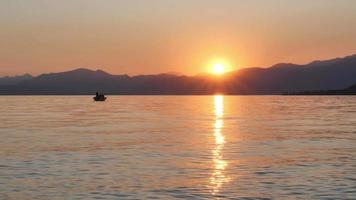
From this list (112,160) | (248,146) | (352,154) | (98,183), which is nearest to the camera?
(98,183)

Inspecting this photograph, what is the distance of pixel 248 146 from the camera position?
4059 centimetres

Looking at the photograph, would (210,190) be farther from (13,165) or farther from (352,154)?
(352,154)

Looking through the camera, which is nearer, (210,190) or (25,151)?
(210,190)

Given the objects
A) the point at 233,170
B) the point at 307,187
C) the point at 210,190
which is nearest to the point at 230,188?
the point at 210,190

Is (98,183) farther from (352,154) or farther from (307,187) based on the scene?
(352,154)

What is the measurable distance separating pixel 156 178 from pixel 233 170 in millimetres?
4776

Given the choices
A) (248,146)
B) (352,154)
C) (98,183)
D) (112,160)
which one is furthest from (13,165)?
(352,154)

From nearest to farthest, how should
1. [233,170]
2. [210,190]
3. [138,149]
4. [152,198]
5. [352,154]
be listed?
1. [152,198]
2. [210,190]
3. [233,170]
4. [352,154]
5. [138,149]

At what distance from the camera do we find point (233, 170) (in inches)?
1080

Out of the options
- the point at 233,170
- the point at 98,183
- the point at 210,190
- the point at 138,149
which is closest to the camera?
the point at 210,190

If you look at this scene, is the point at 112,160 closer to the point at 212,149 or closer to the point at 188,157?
the point at 188,157

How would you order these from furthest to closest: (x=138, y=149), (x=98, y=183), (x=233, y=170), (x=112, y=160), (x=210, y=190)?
(x=138, y=149) < (x=112, y=160) < (x=233, y=170) < (x=98, y=183) < (x=210, y=190)

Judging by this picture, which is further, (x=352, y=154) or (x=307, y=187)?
(x=352, y=154)

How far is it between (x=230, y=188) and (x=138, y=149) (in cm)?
1636
